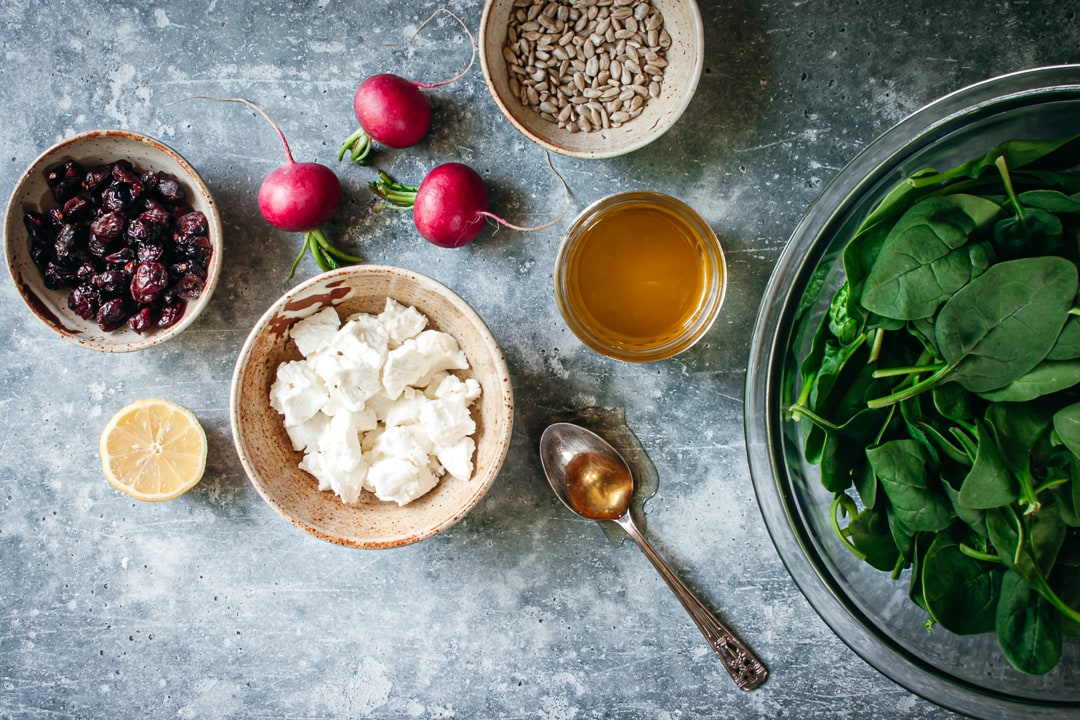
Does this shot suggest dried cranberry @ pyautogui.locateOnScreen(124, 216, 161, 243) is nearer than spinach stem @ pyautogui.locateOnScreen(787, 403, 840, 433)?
No

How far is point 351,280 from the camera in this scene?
130 centimetres

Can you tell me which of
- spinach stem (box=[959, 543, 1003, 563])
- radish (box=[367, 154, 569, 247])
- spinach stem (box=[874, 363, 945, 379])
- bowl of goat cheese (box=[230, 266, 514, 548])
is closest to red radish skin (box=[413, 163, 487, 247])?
radish (box=[367, 154, 569, 247])

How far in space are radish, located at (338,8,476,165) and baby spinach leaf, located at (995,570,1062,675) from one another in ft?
4.01

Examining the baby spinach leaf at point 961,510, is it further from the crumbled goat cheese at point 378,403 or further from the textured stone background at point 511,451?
the crumbled goat cheese at point 378,403

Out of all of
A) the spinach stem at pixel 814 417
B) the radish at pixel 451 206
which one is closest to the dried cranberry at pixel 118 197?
the radish at pixel 451 206

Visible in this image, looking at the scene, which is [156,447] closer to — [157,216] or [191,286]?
[191,286]

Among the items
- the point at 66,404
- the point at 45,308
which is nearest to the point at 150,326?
the point at 45,308

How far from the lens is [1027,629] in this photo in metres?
1.04

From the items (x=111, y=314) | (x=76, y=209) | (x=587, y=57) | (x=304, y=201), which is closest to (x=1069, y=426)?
(x=587, y=57)

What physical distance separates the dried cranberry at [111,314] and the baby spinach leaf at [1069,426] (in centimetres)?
152

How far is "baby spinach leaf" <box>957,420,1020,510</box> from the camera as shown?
924 millimetres

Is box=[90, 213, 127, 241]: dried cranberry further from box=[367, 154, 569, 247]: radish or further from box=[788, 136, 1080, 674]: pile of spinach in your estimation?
box=[788, 136, 1080, 674]: pile of spinach

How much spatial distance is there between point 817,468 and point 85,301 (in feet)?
4.51

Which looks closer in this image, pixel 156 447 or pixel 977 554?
pixel 977 554
